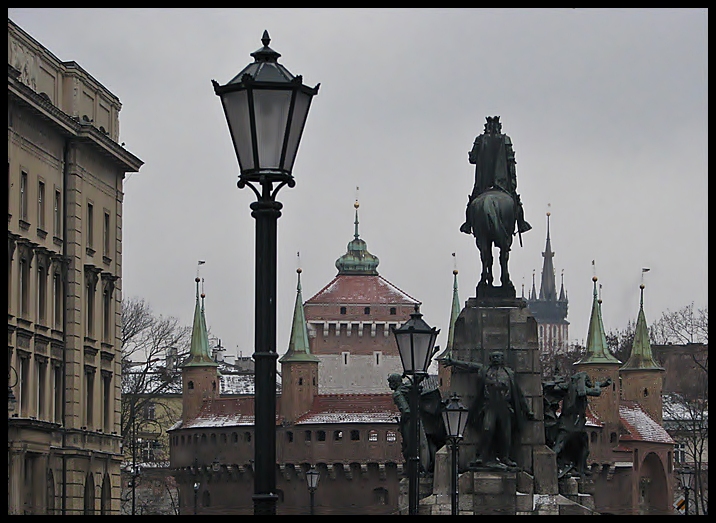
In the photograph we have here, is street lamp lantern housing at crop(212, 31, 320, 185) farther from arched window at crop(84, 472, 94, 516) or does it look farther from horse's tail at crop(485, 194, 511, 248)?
arched window at crop(84, 472, 94, 516)

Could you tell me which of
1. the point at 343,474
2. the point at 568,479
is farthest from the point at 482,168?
the point at 343,474

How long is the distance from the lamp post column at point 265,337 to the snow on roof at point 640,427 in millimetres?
103830

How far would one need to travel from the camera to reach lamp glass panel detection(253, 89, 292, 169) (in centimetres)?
1295

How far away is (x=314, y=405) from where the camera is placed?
11762 cm

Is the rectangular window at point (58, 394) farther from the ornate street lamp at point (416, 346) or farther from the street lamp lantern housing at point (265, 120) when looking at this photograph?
the street lamp lantern housing at point (265, 120)

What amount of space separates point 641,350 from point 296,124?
108 m

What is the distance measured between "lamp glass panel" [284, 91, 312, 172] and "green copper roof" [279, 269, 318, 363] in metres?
106

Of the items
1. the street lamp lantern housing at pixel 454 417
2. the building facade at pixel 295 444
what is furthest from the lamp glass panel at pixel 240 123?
the building facade at pixel 295 444

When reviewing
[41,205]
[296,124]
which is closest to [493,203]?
→ [41,205]

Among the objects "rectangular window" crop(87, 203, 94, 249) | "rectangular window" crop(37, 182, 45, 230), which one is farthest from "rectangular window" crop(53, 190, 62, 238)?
"rectangular window" crop(87, 203, 94, 249)

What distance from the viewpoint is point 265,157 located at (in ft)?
42.8

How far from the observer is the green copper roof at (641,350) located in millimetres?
118562

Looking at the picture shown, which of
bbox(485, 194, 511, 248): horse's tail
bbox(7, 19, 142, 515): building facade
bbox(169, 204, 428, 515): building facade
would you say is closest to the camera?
bbox(485, 194, 511, 248): horse's tail

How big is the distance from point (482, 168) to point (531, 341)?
3.28 m
